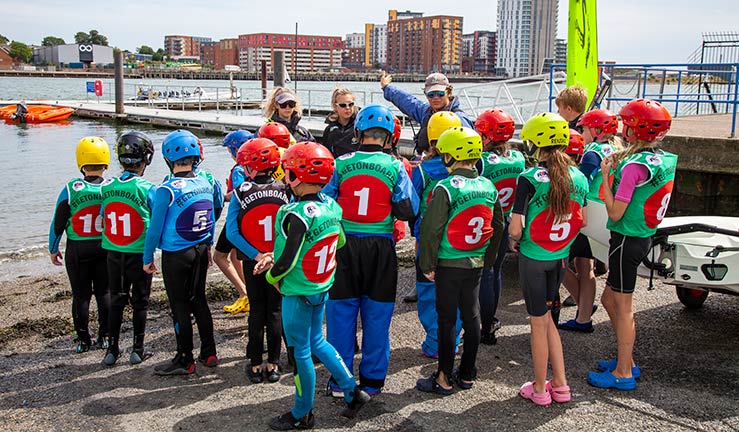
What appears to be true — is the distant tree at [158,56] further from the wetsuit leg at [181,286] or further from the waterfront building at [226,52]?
the wetsuit leg at [181,286]

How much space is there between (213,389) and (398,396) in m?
1.40

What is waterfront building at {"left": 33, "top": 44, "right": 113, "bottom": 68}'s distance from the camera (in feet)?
440

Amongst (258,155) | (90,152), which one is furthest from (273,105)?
(258,155)

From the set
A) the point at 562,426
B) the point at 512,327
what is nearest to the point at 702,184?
the point at 512,327

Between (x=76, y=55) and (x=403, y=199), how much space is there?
148 meters

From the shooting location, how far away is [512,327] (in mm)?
6395

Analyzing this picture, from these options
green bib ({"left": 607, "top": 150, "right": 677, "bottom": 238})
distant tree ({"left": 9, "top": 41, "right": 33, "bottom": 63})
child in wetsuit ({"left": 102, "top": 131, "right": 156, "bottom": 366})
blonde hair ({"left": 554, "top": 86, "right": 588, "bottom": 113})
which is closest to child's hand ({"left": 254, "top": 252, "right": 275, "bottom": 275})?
child in wetsuit ({"left": 102, "top": 131, "right": 156, "bottom": 366})

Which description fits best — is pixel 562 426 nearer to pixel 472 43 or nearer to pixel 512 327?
pixel 512 327

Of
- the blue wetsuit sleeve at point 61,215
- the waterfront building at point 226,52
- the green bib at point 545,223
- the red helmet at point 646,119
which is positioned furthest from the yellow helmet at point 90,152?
the waterfront building at point 226,52

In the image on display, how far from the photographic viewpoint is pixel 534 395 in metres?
4.71

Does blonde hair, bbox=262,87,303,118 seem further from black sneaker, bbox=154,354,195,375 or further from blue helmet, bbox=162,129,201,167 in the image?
black sneaker, bbox=154,354,195,375

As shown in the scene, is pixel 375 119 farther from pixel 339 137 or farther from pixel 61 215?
pixel 61 215

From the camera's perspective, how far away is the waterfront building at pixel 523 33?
98188 mm

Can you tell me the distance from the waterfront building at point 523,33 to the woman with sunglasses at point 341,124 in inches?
3477
